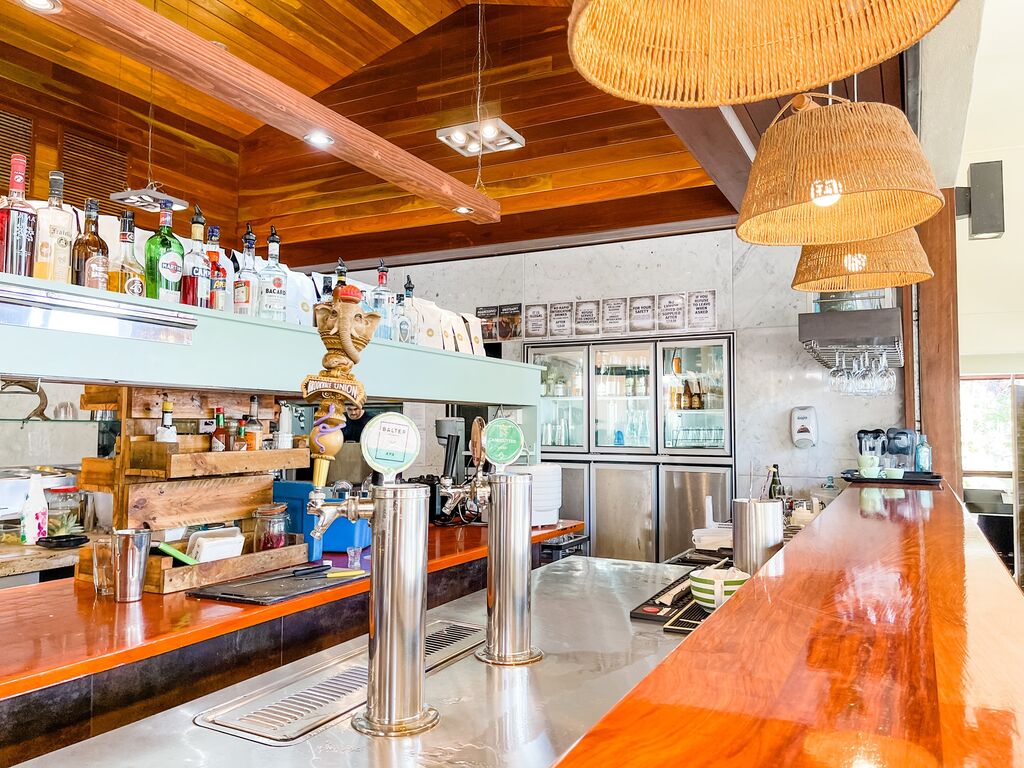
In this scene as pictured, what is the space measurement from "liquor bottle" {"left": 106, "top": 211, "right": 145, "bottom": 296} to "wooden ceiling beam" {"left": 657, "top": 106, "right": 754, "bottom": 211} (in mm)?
1896

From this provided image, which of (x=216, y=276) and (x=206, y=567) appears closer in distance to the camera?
(x=206, y=567)

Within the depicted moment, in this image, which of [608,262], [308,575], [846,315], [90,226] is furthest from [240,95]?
[608,262]

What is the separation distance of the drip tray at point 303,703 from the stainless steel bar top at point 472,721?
0.08 feet

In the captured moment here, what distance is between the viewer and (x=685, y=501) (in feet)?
18.0

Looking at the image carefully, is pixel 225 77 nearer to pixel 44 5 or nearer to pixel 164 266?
pixel 44 5

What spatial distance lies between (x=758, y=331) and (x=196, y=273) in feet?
13.6

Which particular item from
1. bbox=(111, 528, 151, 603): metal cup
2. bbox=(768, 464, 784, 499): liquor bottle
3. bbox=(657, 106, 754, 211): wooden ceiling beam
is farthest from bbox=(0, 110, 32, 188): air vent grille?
bbox=(768, 464, 784, 499): liquor bottle

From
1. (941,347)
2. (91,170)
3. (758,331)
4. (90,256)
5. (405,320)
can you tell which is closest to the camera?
(90,256)

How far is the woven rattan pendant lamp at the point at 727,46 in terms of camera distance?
41.7 inches

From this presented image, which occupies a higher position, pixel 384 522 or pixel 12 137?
pixel 12 137

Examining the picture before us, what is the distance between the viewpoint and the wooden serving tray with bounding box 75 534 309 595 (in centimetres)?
208

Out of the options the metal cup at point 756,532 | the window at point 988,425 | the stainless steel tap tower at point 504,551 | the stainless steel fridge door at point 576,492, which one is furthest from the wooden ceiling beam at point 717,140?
the window at point 988,425

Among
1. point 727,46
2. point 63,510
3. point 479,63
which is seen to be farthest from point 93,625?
point 479,63

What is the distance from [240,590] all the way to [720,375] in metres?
4.23
